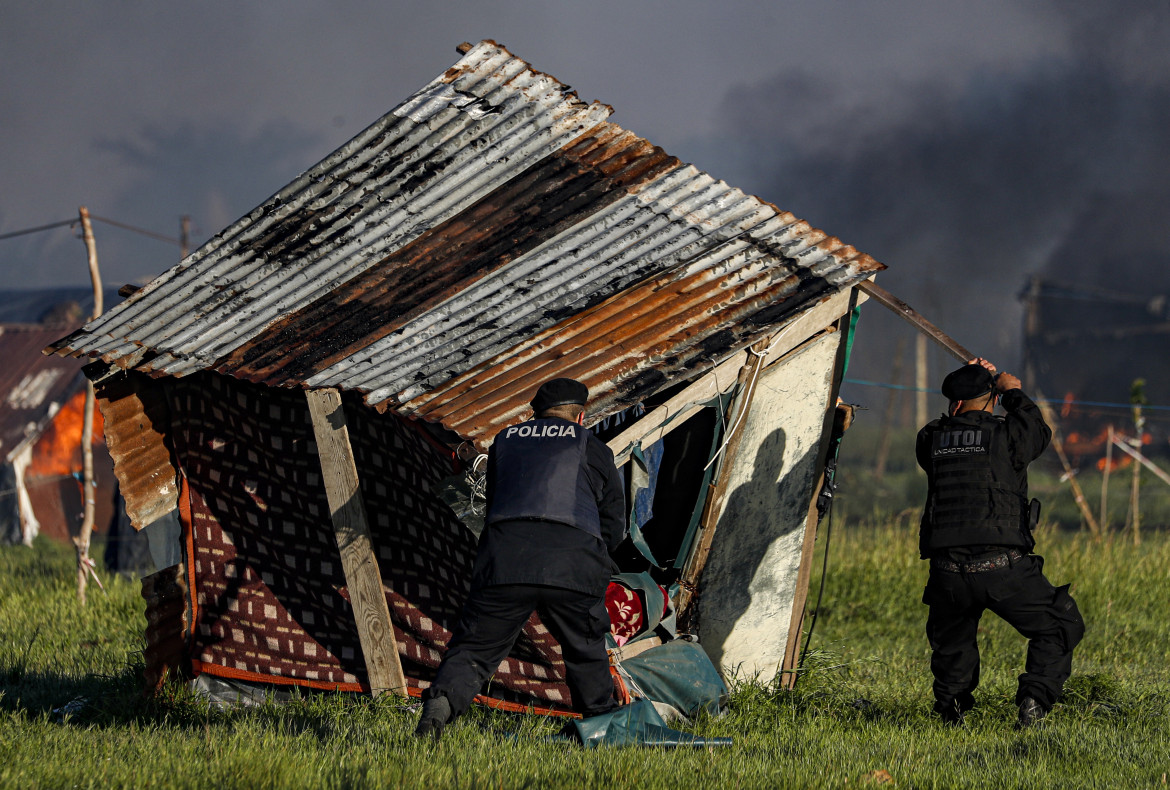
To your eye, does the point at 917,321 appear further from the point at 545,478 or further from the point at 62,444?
the point at 62,444

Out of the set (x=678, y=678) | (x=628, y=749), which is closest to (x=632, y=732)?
(x=628, y=749)

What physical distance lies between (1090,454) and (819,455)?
26531mm

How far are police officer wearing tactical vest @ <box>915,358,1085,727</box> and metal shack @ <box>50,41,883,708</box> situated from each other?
1001 mm

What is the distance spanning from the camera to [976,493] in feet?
17.4

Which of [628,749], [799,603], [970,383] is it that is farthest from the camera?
[799,603]

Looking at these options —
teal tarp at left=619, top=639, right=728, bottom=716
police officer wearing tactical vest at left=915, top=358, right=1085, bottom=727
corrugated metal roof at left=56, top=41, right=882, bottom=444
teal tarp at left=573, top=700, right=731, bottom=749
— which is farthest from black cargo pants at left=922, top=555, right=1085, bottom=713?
corrugated metal roof at left=56, top=41, right=882, bottom=444

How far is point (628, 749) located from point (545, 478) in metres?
1.21

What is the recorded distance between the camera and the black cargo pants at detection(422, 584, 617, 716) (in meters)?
4.59

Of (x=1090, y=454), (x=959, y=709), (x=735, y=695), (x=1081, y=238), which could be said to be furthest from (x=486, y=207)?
(x=1081, y=238)

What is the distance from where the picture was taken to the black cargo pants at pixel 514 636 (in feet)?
15.1

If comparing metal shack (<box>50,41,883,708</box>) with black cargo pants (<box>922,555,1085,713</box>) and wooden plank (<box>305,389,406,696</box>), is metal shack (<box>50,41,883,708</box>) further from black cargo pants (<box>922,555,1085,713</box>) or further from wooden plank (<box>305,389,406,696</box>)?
black cargo pants (<box>922,555,1085,713</box>)

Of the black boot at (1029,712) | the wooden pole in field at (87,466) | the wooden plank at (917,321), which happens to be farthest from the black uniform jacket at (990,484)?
the wooden pole in field at (87,466)

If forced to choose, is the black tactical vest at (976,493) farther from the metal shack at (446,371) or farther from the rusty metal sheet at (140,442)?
the rusty metal sheet at (140,442)

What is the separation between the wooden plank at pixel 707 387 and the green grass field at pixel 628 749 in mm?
1538
